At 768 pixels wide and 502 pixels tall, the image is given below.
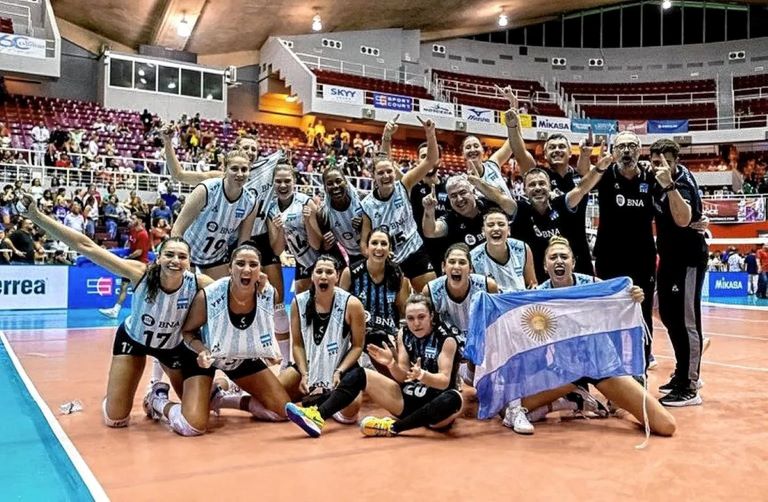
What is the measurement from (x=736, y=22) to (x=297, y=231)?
34427mm

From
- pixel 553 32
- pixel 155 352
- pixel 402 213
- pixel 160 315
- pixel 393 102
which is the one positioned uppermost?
pixel 553 32

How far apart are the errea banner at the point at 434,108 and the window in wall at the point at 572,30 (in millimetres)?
10519

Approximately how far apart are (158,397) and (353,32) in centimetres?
2588

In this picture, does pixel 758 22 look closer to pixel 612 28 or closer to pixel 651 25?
pixel 651 25

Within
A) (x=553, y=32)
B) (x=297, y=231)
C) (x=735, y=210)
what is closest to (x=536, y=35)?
(x=553, y=32)

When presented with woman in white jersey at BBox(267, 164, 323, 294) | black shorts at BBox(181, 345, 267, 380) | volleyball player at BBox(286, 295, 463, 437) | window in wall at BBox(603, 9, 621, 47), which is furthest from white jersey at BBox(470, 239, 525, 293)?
window in wall at BBox(603, 9, 621, 47)

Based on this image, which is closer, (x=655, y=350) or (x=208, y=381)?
(x=208, y=381)

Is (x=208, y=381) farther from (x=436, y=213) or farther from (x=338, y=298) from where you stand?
(x=436, y=213)

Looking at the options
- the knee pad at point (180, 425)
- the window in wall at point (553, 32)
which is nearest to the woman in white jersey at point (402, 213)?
the knee pad at point (180, 425)

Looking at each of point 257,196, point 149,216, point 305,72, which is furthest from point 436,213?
point 305,72

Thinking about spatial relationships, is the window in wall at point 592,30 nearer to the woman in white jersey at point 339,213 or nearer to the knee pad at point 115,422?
the woman in white jersey at point 339,213

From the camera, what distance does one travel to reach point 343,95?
2505 cm

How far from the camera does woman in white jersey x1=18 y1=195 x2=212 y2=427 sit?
13.6 feet

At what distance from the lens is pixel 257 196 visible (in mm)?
5398
